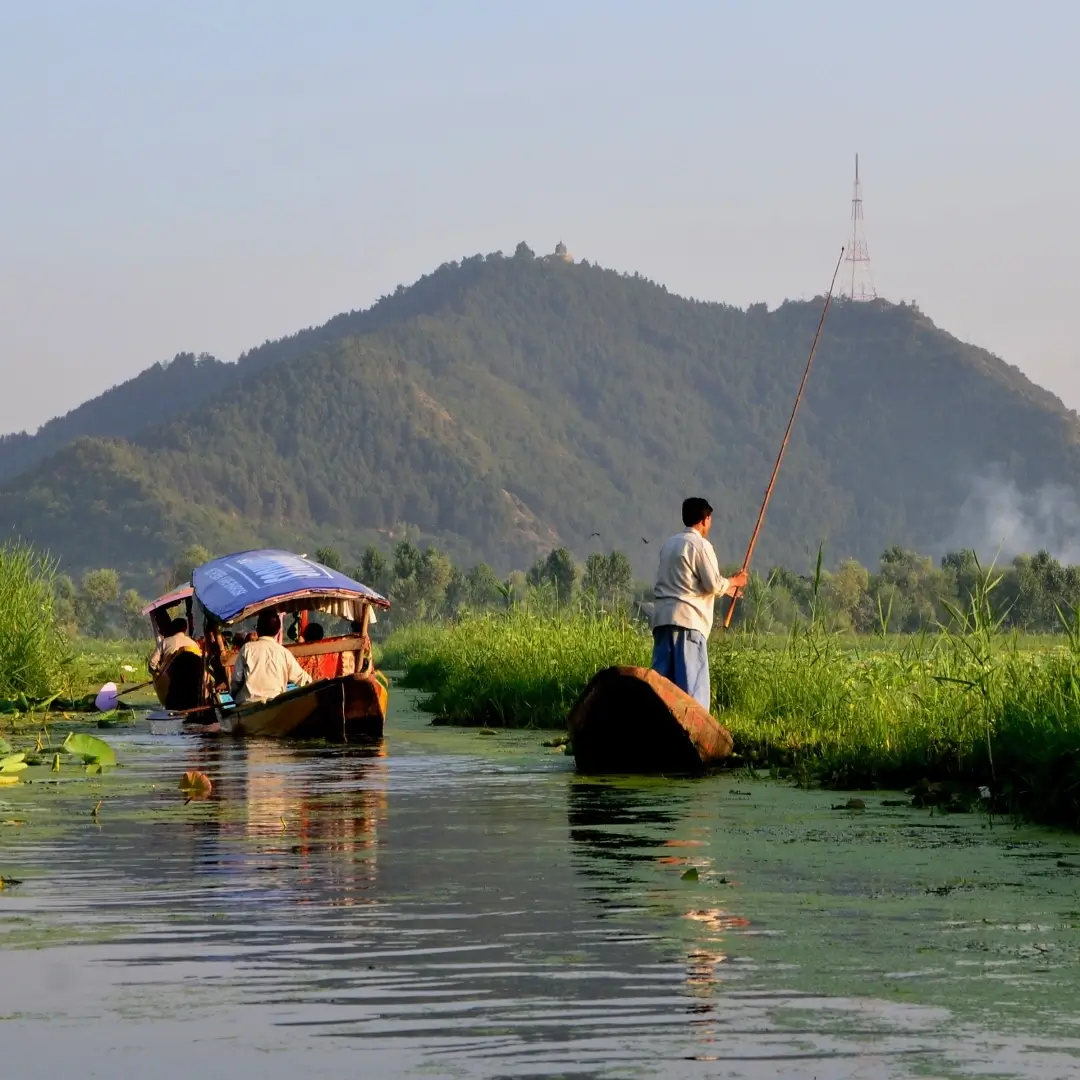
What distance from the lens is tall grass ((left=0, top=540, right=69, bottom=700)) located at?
23.0 metres

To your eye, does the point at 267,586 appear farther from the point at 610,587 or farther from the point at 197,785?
the point at 610,587

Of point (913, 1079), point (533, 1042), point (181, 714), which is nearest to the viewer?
point (913, 1079)

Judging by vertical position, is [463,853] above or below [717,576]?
below

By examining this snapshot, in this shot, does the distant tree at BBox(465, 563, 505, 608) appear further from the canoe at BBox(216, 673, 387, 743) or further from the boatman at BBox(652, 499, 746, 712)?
the boatman at BBox(652, 499, 746, 712)

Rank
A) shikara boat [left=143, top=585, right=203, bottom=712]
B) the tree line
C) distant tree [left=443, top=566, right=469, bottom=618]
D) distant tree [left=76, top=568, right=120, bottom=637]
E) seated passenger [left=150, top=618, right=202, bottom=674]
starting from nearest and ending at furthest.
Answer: shikara boat [left=143, top=585, right=203, bottom=712] → seated passenger [left=150, top=618, right=202, bottom=674] → the tree line → distant tree [left=76, top=568, right=120, bottom=637] → distant tree [left=443, top=566, right=469, bottom=618]

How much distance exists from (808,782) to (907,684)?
1.51 m

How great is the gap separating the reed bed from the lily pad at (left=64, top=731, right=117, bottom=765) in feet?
15.5

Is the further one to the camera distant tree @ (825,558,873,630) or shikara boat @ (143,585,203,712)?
distant tree @ (825,558,873,630)

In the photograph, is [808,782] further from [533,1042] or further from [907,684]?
[533,1042]

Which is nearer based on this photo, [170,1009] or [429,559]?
[170,1009]

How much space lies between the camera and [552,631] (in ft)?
77.7

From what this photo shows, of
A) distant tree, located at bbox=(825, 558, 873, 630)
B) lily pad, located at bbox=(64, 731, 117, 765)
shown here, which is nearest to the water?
lily pad, located at bbox=(64, 731, 117, 765)

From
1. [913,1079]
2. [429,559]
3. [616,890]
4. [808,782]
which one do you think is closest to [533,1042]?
[913,1079]

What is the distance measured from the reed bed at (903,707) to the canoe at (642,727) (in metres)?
0.57
